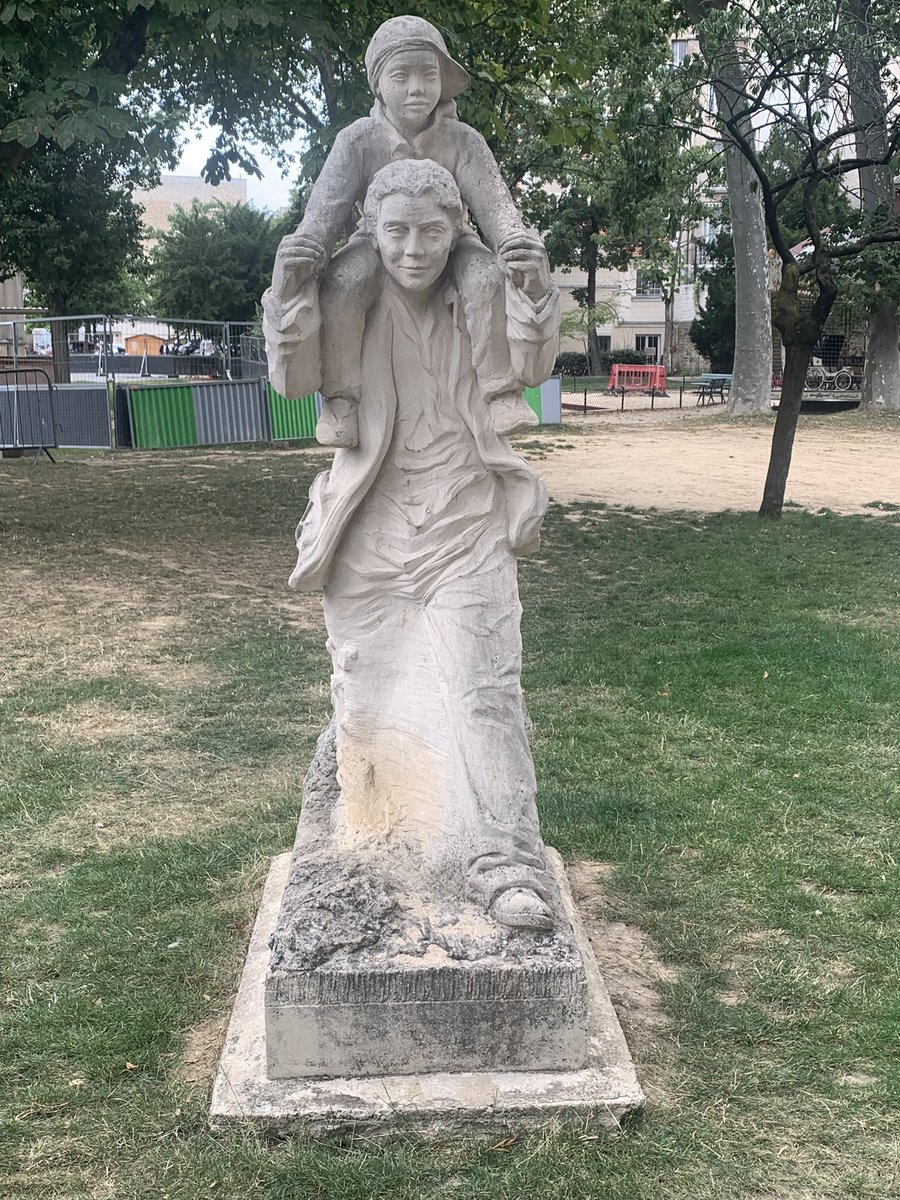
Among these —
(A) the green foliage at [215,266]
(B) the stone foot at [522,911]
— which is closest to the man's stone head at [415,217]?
(B) the stone foot at [522,911]

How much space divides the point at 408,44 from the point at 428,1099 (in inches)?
111

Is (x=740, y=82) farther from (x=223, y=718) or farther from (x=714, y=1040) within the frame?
(x=714, y=1040)

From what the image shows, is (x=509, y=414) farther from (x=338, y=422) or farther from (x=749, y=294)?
(x=749, y=294)

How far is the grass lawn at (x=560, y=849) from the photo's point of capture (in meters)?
2.82

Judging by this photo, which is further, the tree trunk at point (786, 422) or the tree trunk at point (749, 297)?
the tree trunk at point (749, 297)

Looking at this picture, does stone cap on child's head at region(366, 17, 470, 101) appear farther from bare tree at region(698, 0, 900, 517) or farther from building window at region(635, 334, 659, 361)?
building window at region(635, 334, 659, 361)

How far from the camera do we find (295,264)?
2.83m

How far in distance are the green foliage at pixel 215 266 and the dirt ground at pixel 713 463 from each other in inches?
890

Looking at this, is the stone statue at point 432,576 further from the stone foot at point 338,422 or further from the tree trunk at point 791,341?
the tree trunk at point 791,341

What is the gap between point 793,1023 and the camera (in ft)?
11.1

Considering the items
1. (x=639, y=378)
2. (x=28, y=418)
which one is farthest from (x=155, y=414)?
(x=639, y=378)

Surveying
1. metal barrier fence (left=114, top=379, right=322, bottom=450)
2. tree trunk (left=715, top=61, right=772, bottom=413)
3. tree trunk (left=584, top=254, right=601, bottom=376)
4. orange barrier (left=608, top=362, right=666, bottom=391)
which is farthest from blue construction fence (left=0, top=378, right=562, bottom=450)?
tree trunk (left=584, top=254, right=601, bottom=376)

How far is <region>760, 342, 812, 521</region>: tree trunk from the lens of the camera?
11.7 m

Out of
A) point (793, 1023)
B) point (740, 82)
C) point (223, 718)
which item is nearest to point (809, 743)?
point (793, 1023)
